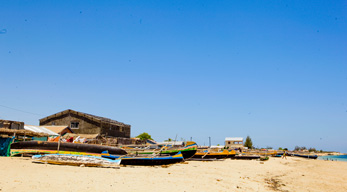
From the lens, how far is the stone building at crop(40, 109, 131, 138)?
4669cm

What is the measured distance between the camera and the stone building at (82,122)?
46688 mm

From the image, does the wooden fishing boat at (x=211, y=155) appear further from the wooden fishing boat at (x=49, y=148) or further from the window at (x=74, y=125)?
the window at (x=74, y=125)

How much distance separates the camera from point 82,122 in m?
47.8

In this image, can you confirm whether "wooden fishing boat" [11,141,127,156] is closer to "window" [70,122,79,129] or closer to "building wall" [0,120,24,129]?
"building wall" [0,120,24,129]

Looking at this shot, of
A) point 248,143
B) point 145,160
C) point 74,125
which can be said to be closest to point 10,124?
point 74,125

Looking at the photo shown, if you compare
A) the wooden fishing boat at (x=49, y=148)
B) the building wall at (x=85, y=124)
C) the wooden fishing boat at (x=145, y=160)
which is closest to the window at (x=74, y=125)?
the building wall at (x=85, y=124)

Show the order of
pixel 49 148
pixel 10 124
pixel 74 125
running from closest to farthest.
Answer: pixel 49 148
pixel 10 124
pixel 74 125

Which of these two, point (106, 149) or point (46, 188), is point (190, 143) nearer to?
point (106, 149)

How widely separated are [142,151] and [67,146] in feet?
25.6

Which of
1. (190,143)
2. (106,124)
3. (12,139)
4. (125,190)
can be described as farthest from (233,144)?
(125,190)

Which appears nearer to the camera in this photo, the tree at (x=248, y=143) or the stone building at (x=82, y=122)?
the stone building at (x=82, y=122)

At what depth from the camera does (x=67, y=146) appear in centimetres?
2431

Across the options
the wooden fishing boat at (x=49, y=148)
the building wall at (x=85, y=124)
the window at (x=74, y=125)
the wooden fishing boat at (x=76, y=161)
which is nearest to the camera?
the wooden fishing boat at (x=76, y=161)

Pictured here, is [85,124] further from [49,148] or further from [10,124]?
[49,148]
